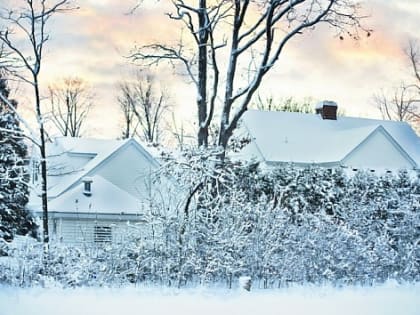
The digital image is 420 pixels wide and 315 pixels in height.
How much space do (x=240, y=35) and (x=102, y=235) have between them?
335 centimetres

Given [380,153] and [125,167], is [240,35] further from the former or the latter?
[125,167]

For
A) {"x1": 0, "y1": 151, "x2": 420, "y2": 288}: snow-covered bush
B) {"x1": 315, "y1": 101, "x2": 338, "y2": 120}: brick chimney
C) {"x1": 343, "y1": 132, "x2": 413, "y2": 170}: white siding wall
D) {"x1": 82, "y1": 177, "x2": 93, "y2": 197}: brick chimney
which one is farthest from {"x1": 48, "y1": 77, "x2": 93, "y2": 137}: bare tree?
{"x1": 343, "y1": 132, "x2": 413, "y2": 170}: white siding wall

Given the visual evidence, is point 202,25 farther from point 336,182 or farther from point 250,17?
point 336,182

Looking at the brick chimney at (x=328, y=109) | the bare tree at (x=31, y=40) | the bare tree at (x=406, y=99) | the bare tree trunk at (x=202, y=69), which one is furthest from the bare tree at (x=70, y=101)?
the bare tree at (x=406, y=99)

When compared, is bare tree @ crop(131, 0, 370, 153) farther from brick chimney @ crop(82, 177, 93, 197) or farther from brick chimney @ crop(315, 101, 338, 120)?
brick chimney @ crop(315, 101, 338, 120)

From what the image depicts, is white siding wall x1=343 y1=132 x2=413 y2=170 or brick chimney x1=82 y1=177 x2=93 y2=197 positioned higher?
white siding wall x1=343 y1=132 x2=413 y2=170

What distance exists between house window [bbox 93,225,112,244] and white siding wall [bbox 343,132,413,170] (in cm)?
623

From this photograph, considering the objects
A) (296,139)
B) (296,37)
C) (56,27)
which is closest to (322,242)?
(296,37)

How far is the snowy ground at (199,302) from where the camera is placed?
5113mm

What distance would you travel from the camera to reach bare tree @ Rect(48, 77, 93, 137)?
11867 millimetres

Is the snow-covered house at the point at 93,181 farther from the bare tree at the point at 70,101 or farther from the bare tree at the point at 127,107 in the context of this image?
the bare tree at the point at 127,107

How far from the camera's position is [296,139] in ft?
42.3

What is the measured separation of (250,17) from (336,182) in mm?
2461

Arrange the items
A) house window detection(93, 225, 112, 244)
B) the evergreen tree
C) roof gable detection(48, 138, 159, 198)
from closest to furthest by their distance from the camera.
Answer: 1. house window detection(93, 225, 112, 244)
2. the evergreen tree
3. roof gable detection(48, 138, 159, 198)
